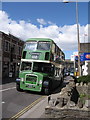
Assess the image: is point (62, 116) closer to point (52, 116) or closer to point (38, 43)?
point (52, 116)

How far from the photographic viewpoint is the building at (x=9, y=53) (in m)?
39.1

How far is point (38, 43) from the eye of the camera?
54.8ft

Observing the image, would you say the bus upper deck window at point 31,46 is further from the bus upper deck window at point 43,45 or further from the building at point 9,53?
the building at point 9,53

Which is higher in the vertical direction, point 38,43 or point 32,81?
point 38,43

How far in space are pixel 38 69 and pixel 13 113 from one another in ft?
25.2

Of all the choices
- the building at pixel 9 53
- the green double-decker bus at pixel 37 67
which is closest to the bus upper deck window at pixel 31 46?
the green double-decker bus at pixel 37 67

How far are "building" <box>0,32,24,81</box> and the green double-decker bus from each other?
74.8 ft

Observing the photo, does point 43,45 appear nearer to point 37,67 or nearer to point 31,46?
point 31,46

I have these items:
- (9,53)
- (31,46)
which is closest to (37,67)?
(31,46)

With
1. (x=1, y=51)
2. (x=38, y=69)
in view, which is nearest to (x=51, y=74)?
(x=38, y=69)

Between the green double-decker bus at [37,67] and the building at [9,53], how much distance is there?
22.8 meters

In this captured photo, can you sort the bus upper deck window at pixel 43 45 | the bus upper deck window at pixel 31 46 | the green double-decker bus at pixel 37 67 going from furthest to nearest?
the bus upper deck window at pixel 31 46, the bus upper deck window at pixel 43 45, the green double-decker bus at pixel 37 67

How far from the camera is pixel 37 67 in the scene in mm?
16234

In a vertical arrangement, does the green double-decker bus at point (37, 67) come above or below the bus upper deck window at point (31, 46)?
below
